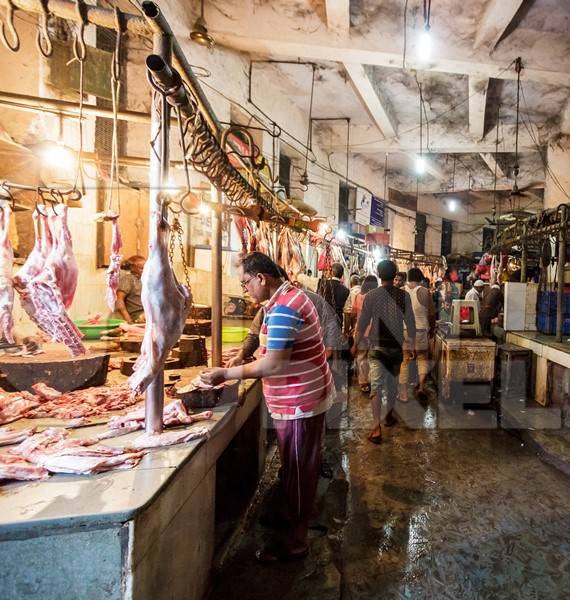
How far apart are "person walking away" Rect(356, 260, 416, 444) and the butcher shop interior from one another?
4 cm

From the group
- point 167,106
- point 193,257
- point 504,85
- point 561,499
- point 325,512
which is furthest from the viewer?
point 504,85

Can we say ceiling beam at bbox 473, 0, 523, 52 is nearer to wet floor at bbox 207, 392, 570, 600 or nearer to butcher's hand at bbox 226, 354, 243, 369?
wet floor at bbox 207, 392, 570, 600

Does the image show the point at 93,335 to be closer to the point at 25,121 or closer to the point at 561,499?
the point at 25,121

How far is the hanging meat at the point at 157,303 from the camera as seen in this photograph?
2164 millimetres

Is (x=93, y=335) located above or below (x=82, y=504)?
above

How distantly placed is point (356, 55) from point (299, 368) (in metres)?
6.99

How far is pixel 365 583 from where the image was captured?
2.85 meters

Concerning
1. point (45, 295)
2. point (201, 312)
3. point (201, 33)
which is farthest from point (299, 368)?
point (201, 33)

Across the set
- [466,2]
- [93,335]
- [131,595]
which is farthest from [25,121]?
[466,2]

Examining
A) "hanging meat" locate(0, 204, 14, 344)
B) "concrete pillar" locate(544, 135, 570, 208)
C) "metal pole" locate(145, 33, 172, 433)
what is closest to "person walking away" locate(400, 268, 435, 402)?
"metal pole" locate(145, 33, 172, 433)

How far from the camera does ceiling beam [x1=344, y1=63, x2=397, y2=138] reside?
27.2 feet

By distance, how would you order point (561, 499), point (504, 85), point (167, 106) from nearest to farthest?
1. point (167, 106)
2. point (561, 499)
3. point (504, 85)

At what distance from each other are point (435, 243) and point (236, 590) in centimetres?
2281

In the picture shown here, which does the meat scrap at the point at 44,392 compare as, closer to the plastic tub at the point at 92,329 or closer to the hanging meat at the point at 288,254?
the plastic tub at the point at 92,329
